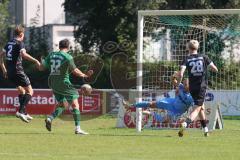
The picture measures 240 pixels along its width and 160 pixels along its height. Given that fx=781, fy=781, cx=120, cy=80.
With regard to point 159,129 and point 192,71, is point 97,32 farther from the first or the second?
point 192,71

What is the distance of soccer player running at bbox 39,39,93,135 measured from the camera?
16453 millimetres

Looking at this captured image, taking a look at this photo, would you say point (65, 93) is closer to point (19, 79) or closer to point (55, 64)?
point (55, 64)

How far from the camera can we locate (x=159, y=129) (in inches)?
765

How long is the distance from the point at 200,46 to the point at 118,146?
9.01 metres

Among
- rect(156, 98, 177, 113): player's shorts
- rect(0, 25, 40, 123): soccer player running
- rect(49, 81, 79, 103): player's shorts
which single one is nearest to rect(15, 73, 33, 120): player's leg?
rect(0, 25, 40, 123): soccer player running

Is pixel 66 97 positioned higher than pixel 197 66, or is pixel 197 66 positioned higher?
pixel 197 66

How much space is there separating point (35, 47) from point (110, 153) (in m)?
Result: 28.5

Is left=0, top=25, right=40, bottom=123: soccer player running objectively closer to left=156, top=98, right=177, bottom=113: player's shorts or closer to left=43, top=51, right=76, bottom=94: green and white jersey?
left=43, top=51, right=76, bottom=94: green and white jersey

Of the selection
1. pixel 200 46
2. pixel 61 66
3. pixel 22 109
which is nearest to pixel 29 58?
pixel 61 66

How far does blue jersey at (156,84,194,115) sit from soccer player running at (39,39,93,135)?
1933 mm

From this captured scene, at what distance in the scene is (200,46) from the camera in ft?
73.8

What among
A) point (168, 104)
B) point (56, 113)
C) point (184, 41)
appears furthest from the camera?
point (184, 41)

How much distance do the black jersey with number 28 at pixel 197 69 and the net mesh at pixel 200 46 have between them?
9.67ft

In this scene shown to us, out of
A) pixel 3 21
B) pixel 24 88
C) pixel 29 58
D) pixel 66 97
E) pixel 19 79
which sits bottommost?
pixel 66 97
